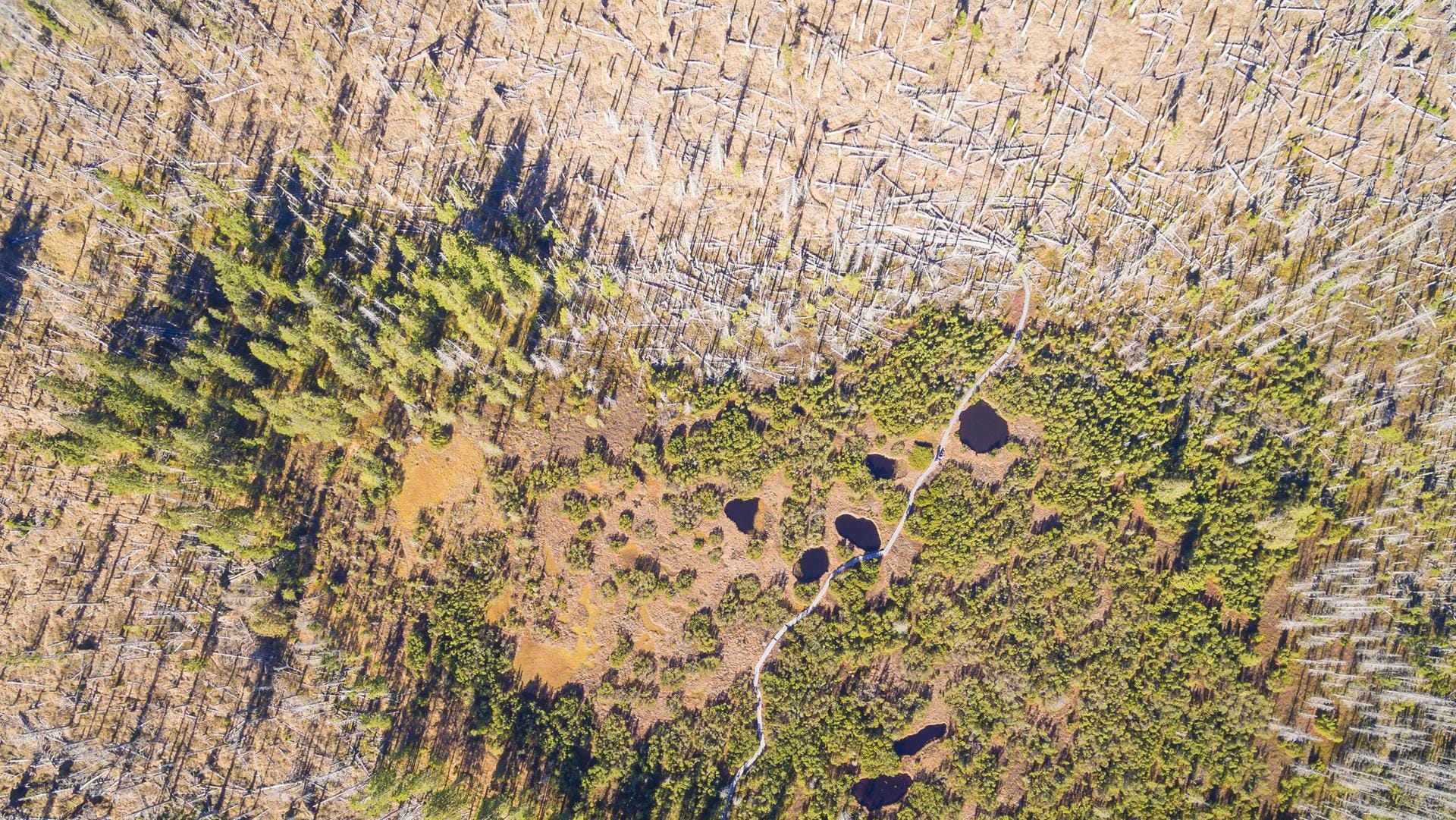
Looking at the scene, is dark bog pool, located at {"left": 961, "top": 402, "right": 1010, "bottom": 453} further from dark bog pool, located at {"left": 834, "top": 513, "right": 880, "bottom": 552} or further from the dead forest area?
dark bog pool, located at {"left": 834, "top": 513, "right": 880, "bottom": 552}

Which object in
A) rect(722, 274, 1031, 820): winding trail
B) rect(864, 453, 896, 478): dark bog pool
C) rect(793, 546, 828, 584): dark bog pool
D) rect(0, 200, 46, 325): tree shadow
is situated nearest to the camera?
rect(0, 200, 46, 325): tree shadow

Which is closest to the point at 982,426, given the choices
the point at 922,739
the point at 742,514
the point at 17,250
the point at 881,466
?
the point at 881,466

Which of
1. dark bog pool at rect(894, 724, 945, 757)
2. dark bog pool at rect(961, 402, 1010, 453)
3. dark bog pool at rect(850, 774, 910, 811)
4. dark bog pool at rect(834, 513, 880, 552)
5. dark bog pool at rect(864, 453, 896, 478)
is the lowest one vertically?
dark bog pool at rect(850, 774, 910, 811)

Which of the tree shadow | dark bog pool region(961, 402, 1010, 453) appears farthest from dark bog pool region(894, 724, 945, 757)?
the tree shadow

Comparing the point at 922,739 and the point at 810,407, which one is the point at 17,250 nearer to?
the point at 810,407

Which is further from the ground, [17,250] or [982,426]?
[982,426]

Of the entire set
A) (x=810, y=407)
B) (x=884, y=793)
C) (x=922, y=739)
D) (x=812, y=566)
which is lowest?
(x=884, y=793)

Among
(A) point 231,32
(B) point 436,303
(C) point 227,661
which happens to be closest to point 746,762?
(C) point 227,661
